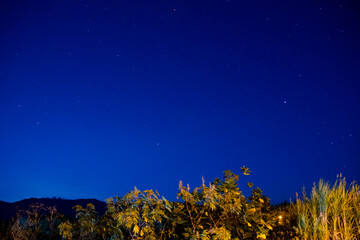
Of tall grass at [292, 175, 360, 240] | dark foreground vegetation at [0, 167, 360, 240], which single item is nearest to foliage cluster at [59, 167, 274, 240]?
dark foreground vegetation at [0, 167, 360, 240]

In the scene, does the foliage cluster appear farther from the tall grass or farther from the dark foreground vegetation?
the tall grass

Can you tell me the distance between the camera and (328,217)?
5.99 metres

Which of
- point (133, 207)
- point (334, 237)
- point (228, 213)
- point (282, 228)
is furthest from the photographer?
point (282, 228)

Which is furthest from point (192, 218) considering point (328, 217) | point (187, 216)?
point (328, 217)

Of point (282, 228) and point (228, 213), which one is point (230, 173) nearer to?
point (228, 213)

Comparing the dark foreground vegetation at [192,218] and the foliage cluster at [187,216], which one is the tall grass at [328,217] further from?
the foliage cluster at [187,216]

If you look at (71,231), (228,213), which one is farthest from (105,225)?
(228,213)

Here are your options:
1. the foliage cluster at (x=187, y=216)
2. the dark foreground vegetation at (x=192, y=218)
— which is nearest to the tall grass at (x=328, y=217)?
the dark foreground vegetation at (x=192, y=218)

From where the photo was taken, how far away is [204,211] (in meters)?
4.76

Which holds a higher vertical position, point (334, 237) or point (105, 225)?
point (334, 237)

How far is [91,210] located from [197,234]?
1742 millimetres

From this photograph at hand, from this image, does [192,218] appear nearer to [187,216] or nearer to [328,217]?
[187,216]

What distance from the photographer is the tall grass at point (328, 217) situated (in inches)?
206

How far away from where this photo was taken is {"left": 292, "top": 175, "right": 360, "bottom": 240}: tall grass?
522 cm
